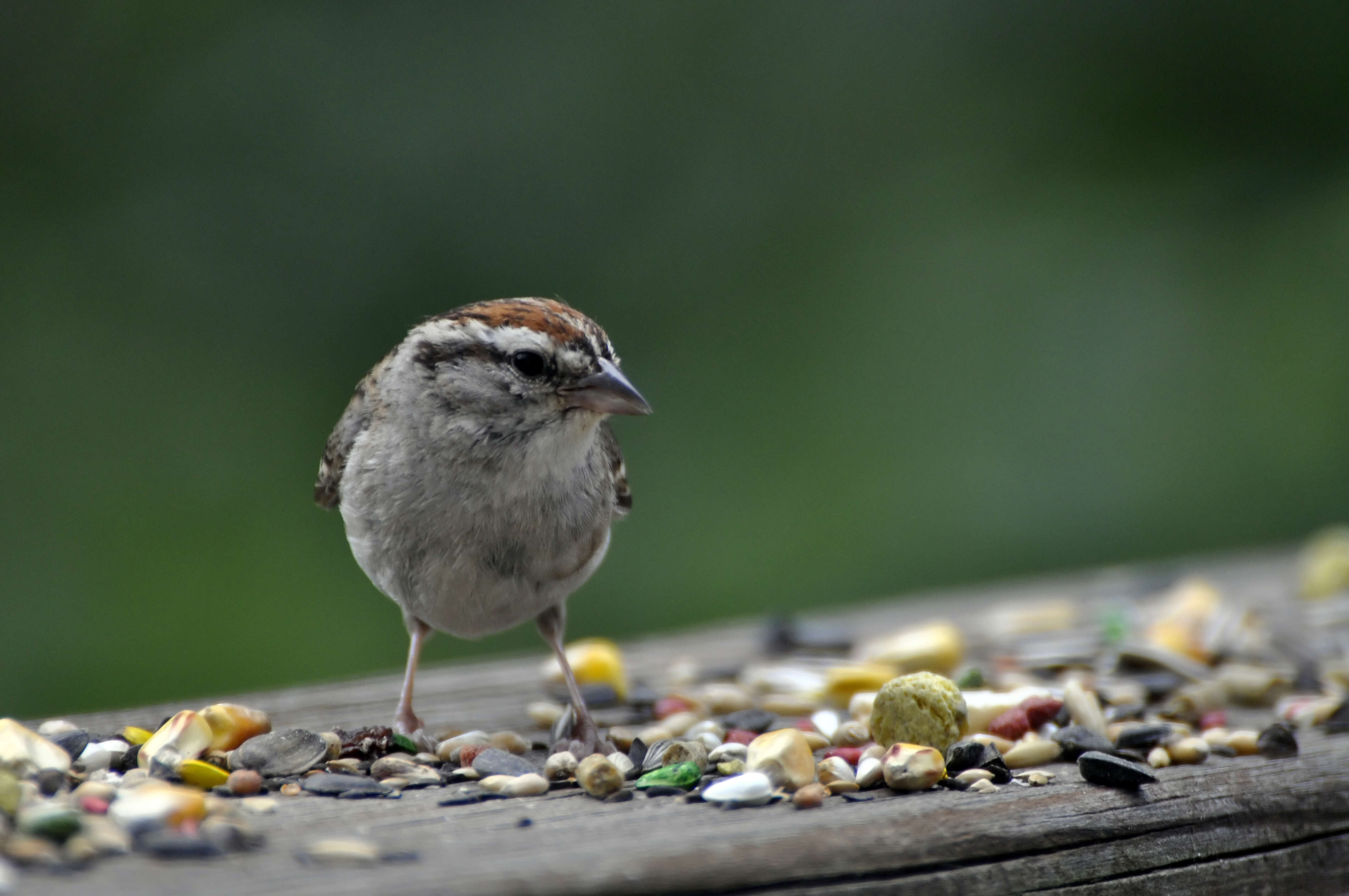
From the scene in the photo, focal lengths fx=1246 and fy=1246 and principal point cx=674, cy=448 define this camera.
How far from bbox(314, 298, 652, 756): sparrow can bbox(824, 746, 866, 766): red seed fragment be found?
0.38 metres

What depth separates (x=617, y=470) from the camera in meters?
2.43

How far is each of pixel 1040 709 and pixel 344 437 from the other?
1.35 m

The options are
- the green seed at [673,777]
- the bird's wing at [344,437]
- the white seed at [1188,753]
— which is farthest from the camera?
the bird's wing at [344,437]

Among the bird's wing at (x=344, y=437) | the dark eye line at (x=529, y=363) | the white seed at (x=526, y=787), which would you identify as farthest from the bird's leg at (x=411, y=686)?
the dark eye line at (x=529, y=363)

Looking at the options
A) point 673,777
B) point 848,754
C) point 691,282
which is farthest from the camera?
point 691,282

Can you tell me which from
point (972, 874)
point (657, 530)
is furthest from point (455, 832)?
point (657, 530)

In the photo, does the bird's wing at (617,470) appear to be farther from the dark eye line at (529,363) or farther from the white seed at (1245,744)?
the white seed at (1245,744)

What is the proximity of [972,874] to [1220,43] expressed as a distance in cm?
452

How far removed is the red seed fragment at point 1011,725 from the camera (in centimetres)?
204

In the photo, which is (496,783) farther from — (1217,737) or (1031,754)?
(1217,737)

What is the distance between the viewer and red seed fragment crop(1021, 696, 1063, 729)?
2.06 metres

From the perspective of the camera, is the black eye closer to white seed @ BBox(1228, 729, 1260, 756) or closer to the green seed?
the green seed

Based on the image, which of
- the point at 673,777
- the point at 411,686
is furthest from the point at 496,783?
the point at 411,686

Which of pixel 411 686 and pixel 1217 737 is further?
pixel 411 686
